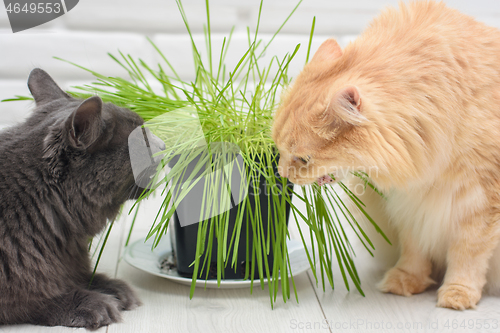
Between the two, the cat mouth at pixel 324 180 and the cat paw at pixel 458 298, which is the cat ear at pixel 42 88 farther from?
the cat paw at pixel 458 298

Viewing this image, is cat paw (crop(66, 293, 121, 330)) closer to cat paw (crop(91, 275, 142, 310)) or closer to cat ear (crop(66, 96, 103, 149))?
cat paw (crop(91, 275, 142, 310))

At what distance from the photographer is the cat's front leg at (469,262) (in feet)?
3.19

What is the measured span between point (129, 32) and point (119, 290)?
1.11 metres

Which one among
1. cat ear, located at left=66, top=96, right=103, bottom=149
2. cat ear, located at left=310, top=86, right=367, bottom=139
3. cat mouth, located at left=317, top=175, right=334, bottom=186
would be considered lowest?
cat mouth, located at left=317, top=175, right=334, bottom=186

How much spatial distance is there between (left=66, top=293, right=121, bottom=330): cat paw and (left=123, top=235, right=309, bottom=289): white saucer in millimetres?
163

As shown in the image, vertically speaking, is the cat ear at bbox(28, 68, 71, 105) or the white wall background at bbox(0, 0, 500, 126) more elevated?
the white wall background at bbox(0, 0, 500, 126)

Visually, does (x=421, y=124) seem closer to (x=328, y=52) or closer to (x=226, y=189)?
(x=328, y=52)

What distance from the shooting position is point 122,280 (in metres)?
1.05

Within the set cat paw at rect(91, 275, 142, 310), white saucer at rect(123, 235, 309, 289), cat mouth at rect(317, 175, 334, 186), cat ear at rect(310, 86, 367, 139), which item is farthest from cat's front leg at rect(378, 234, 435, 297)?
cat paw at rect(91, 275, 142, 310)

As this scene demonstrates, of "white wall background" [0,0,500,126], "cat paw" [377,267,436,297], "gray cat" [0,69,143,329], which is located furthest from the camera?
"white wall background" [0,0,500,126]

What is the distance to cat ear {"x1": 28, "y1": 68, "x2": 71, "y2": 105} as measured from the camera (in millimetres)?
1024

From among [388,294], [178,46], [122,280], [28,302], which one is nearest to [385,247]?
[388,294]

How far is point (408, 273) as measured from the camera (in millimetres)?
1111

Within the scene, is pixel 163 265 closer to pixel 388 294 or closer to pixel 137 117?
pixel 137 117
